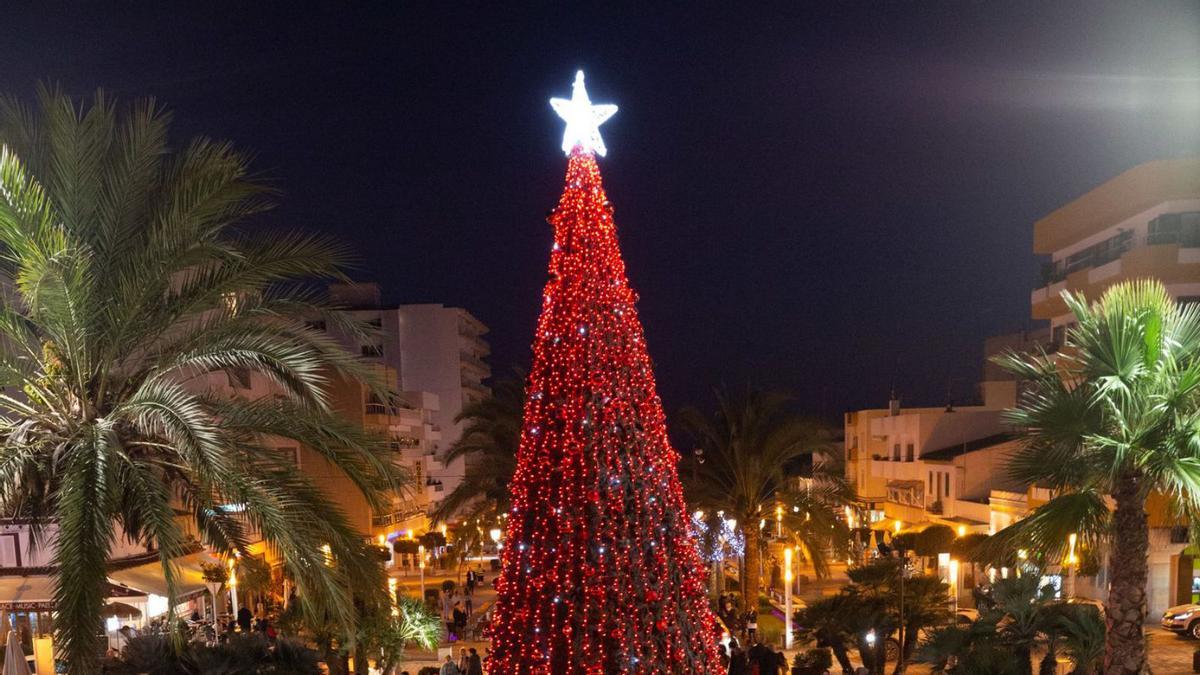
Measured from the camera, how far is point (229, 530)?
20.8ft

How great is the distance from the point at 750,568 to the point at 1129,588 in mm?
9900

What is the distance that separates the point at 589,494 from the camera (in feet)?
25.3

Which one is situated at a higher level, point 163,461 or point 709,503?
point 163,461

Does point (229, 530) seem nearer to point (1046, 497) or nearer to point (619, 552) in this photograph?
point (619, 552)

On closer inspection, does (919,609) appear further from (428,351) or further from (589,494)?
(428,351)

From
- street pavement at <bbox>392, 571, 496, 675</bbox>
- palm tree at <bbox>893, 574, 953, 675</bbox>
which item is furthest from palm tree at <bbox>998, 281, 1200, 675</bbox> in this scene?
street pavement at <bbox>392, 571, 496, 675</bbox>

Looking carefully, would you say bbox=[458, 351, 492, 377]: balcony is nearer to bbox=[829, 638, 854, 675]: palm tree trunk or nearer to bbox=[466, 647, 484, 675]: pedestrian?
bbox=[466, 647, 484, 675]: pedestrian

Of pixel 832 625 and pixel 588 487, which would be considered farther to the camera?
pixel 832 625

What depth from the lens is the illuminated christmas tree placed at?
7.74 metres

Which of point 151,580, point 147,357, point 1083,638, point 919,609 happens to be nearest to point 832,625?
point 919,609

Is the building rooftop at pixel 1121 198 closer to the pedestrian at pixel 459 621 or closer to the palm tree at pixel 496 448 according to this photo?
the palm tree at pixel 496 448

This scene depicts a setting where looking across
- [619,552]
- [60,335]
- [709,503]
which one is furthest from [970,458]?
[60,335]

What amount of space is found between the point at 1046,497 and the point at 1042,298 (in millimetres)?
8964

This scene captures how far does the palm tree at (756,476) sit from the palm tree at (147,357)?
11.6m
